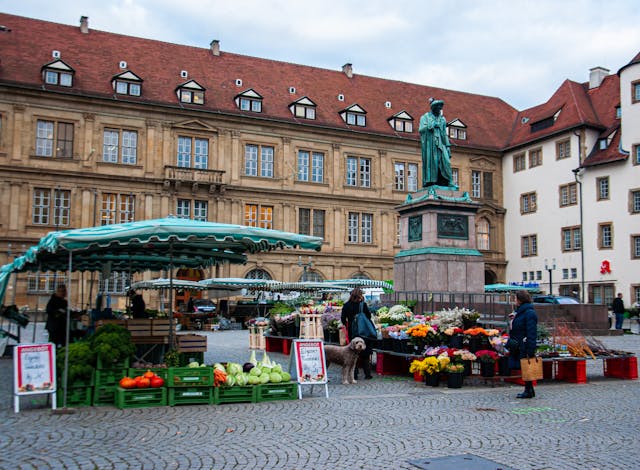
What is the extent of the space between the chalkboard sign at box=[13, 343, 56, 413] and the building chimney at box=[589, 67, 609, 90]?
153 feet

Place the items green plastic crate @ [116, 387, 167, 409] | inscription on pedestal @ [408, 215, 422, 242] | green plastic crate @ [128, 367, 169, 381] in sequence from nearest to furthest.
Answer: green plastic crate @ [116, 387, 167, 409] → green plastic crate @ [128, 367, 169, 381] → inscription on pedestal @ [408, 215, 422, 242]

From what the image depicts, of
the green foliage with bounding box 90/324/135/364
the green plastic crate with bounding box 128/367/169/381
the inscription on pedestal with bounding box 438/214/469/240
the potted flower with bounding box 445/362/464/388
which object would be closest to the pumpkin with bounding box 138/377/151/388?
the green plastic crate with bounding box 128/367/169/381

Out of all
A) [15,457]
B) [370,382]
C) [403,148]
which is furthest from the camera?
[403,148]

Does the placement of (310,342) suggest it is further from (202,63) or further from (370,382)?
(202,63)

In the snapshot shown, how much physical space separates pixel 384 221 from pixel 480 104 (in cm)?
1502

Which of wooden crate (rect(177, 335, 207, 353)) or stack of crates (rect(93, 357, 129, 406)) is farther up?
wooden crate (rect(177, 335, 207, 353))

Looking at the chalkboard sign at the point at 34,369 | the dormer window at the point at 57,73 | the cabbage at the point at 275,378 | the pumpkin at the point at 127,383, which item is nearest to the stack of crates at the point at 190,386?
the pumpkin at the point at 127,383

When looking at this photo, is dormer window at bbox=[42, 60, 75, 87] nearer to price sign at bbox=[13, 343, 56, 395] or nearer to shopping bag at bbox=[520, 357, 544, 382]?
price sign at bbox=[13, 343, 56, 395]

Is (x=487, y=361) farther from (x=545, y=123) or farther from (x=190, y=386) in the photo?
(x=545, y=123)

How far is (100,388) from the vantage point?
1009 cm

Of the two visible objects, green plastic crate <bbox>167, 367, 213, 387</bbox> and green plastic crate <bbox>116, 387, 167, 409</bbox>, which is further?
green plastic crate <bbox>167, 367, 213, 387</bbox>

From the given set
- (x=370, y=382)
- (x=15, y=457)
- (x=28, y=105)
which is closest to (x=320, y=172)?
(x=28, y=105)

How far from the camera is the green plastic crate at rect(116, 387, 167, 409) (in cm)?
972

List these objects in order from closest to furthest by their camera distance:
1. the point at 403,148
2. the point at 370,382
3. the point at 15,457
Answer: the point at 15,457 < the point at 370,382 < the point at 403,148
